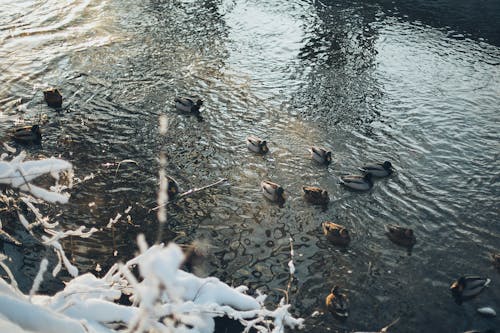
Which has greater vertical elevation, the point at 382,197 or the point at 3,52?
the point at 3,52

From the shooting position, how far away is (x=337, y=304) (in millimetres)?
7387

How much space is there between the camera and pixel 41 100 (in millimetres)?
13281

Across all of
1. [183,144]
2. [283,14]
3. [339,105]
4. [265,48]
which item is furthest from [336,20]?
[183,144]

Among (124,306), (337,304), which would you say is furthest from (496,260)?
(124,306)

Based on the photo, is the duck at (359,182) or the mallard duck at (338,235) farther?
the duck at (359,182)

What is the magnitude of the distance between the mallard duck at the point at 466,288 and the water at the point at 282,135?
0.66 ft

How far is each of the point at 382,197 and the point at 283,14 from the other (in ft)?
51.1

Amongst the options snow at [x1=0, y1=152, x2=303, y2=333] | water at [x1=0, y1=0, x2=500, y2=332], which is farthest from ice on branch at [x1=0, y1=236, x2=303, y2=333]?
water at [x1=0, y1=0, x2=500, y2=332]

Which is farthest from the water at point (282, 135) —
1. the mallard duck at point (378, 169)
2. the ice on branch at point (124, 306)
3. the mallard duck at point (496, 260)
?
the ice on branch at point (124, 306)

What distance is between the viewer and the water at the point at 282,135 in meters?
8.22

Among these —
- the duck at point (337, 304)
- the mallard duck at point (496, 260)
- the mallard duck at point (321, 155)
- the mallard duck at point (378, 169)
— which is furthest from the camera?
the mallard duck at point (321, 155)

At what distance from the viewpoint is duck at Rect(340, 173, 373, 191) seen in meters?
10.3

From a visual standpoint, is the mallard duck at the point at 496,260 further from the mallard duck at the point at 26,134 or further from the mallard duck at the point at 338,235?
the mallard duck at the point at 26,134

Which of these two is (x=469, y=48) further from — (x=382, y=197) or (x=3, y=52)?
(x=3, y=52)
